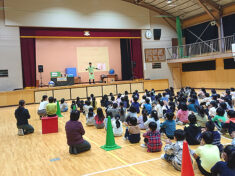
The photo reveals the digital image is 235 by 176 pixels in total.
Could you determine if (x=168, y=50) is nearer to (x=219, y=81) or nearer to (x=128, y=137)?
(x=219, y=81)

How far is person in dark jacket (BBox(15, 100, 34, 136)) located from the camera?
6.02 m

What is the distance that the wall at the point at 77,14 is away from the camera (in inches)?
549

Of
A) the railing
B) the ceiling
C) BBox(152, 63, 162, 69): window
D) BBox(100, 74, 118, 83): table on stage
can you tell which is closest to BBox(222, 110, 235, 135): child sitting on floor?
the railing

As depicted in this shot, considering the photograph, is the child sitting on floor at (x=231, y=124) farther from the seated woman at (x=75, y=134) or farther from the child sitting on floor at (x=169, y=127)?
the seated woman at (x=75, y=134)

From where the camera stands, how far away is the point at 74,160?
415cm

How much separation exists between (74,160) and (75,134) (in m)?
0.50

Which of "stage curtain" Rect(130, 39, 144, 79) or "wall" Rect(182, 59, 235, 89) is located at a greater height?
"stage curtain" Rect(130, 39, 144, 79)

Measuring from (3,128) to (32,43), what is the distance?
27.9ft

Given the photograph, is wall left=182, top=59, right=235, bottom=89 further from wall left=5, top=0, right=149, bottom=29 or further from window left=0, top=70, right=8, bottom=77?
window left=0, top=70, right=8, bottom=77

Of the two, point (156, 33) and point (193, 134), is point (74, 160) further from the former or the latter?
point (156, 33)

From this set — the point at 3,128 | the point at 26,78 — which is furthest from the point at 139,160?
the point at 26,78

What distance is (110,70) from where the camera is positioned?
19078 millimetres

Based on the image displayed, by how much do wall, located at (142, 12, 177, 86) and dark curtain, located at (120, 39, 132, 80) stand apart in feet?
4.16

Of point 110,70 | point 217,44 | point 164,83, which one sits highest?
point 217,44
